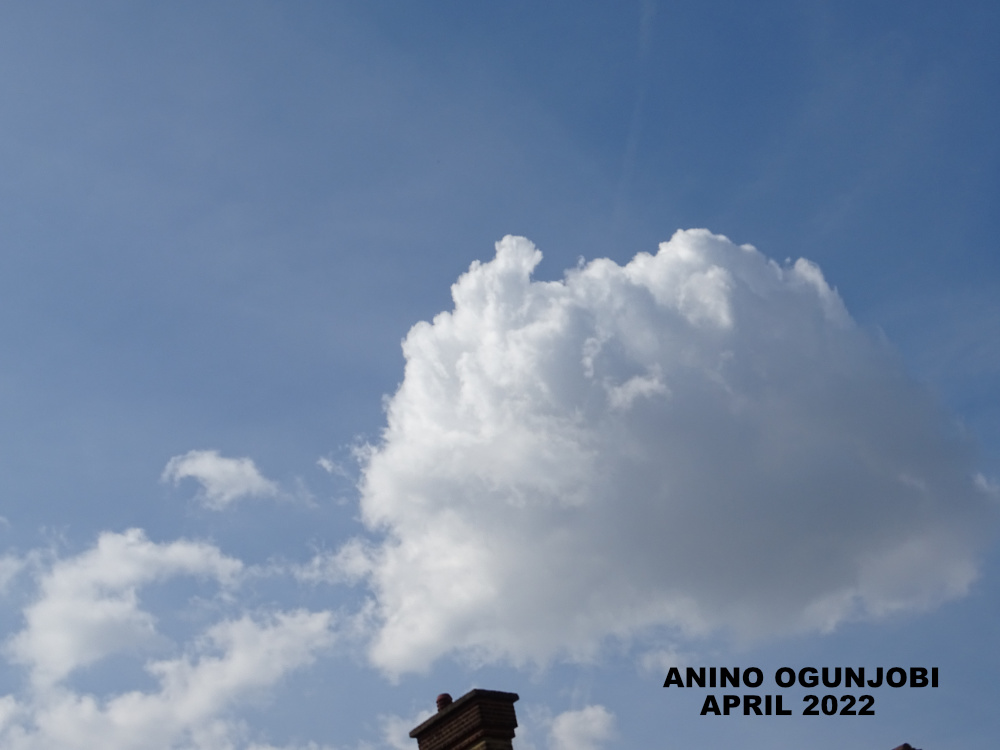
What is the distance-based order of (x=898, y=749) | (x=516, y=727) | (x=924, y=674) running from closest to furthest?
(x=516, y=727) < (x=898, y=749) < (x=924, y=674)

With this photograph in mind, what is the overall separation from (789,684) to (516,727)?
13.3 meters

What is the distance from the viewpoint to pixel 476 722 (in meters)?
14.4

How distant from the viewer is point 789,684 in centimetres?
2577

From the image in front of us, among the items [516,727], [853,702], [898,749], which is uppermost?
[853,702]

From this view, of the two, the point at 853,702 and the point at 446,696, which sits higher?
the point at 853,702

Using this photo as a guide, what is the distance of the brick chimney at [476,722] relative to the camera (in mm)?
14344

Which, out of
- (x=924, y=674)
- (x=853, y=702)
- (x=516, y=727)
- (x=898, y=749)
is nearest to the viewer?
(x=516, y=727)

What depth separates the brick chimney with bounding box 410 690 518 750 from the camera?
14.3m

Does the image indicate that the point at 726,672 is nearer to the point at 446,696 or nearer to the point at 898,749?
the point at 898,749

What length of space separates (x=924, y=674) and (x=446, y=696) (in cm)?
1641

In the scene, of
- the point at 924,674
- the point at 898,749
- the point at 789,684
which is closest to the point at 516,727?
the point at 898,749

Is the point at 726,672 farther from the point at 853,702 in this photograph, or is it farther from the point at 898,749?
the point at 898,749

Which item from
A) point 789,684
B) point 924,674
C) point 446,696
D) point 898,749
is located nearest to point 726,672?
point 789,684

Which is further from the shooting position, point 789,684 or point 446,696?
point 789,684
